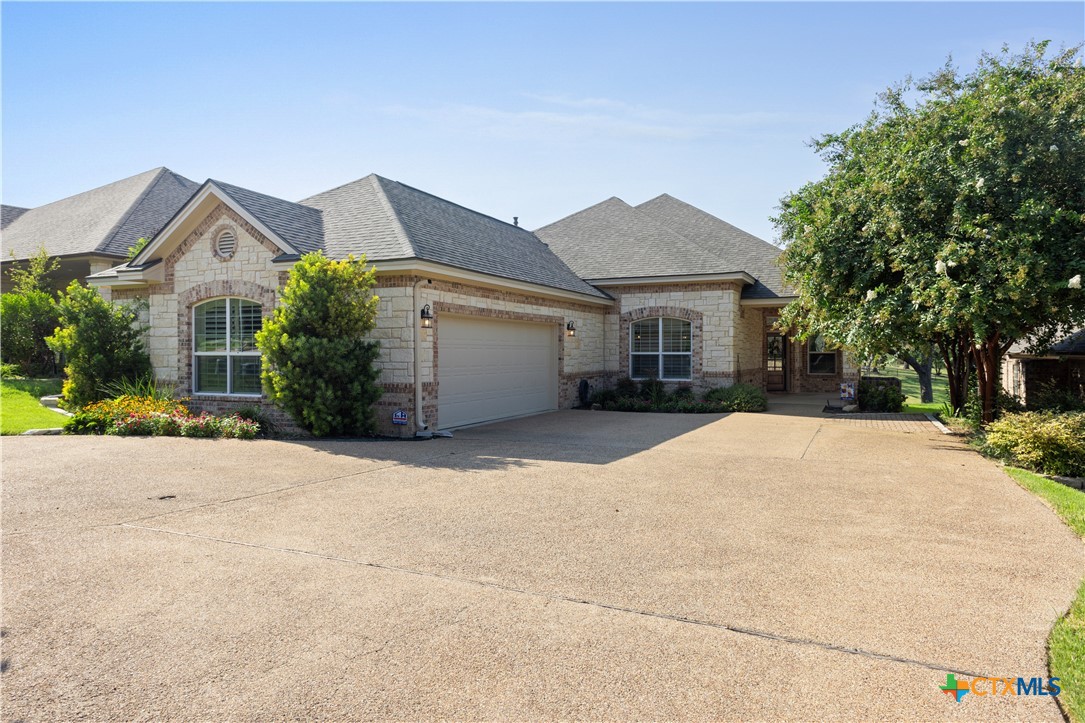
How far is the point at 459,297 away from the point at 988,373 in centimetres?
1027

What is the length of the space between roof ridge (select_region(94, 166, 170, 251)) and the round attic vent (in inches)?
408

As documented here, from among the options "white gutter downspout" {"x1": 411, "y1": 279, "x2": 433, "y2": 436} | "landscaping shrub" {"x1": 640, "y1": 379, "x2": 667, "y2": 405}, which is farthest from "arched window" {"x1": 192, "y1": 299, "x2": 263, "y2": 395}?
"landscaping shrub" {"x1": 640, "y1": 379, "x2": 667, "y2": 405}

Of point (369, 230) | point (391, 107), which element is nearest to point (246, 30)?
point (391, 107)

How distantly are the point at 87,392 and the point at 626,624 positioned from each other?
47.7ft

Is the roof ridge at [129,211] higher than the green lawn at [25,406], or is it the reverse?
the roof ridge at [129,211]

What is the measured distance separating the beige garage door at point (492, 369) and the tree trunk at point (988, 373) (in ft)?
31.0

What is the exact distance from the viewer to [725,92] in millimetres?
11289

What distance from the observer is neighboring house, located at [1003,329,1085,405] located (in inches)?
609

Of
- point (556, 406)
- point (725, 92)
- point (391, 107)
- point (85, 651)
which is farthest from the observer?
point (556, 406)

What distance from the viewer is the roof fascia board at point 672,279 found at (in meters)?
18.5

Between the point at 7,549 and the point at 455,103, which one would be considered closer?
the point at 7,549

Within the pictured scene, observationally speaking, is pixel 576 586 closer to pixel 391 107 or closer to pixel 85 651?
pixel 85 651

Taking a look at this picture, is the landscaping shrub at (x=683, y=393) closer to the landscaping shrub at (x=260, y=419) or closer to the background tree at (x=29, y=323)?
the landscaping shrub at (x=260, y=419)

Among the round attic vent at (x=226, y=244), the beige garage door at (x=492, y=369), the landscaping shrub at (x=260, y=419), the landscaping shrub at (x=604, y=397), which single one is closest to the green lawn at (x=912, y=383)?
the landscaping shrub at (x=604, y=397)
